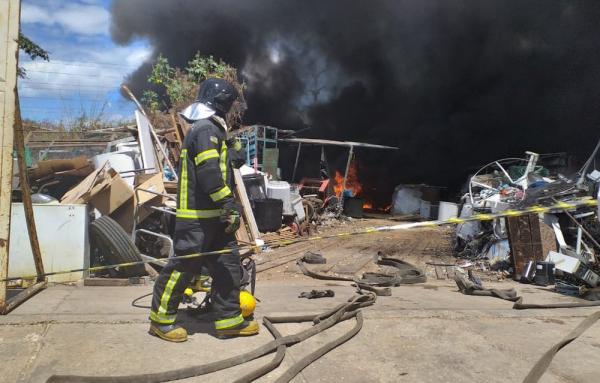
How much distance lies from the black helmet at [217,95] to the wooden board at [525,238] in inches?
205

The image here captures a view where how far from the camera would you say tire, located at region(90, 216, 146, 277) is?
203 inches

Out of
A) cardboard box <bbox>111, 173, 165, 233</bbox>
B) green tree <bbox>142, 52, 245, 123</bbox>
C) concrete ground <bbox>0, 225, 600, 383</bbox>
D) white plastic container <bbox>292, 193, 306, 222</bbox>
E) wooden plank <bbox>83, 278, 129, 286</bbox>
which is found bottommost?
wooden plank <bbox>83, 278, 129, 286</bbox>

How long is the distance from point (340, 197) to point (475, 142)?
22.6ft

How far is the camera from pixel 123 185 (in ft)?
19.9

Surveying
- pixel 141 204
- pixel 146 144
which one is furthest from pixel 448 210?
pixel 141 204

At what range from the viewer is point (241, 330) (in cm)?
337

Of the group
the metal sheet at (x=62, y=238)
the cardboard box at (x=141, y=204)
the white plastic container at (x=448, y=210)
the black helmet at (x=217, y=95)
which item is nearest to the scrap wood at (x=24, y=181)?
the metal sheet at (x=62, y=238)

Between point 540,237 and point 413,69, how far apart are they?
15.4 metres

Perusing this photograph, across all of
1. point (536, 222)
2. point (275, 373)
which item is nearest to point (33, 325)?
point (275, 373)

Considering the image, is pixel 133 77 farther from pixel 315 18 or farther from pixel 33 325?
pixel 33 325

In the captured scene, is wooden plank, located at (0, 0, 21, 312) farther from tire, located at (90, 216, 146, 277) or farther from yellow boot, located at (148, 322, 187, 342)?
tire, located at (90, 216, 146, 277)

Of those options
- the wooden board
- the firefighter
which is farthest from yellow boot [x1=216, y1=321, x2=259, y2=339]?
the wooden board

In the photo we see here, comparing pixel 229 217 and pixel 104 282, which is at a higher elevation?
pixel 229 217

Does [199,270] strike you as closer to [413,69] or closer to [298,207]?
[298,207]
